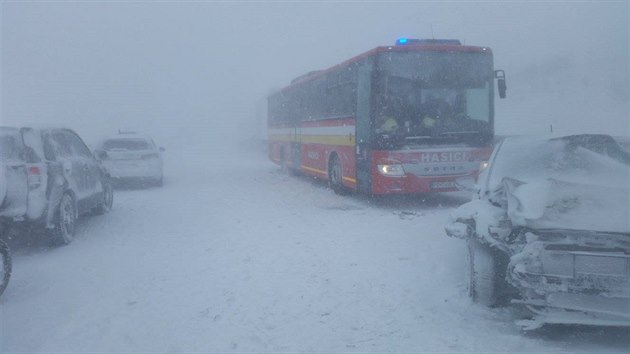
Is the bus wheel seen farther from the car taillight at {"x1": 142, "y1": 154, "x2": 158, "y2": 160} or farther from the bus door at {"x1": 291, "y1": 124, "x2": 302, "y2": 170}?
the car taillight at {"x1": 142, "y1": 154, "x2": 158, "y2": 160}

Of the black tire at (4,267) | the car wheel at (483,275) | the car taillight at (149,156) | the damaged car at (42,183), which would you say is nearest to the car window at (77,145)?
the damaged car at (42,183)

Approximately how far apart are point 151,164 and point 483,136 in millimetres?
9830

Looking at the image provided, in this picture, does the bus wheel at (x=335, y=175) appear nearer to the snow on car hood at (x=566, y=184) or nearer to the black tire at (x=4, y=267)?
the snow on car hood at (x=566, y=184)

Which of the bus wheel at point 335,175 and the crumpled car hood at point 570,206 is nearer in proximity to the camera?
the crumpled car hood at point 570,206

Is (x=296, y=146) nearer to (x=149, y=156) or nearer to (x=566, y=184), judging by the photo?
(x=149, y=156)

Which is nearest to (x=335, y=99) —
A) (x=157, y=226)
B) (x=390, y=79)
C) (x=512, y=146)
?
(x=390, y=79)

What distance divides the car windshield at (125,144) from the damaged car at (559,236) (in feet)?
43.0

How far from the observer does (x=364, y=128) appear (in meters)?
12.3

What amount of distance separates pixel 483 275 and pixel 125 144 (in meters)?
13.9

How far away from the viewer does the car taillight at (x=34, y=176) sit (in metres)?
8.12

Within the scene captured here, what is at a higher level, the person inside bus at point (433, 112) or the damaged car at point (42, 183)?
the person inside bus at point (433, 112)

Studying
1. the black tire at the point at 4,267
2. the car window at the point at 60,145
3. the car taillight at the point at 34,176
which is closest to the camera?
the black tire at the point at 4,267

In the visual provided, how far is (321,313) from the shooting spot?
18.9 ft

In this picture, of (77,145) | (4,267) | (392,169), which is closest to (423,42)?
(392,169)
